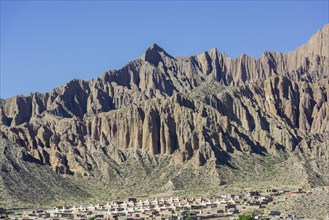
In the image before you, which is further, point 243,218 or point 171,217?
point 171,217

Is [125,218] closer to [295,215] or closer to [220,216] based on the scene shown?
[220,216]

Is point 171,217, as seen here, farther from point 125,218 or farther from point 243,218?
point 243,218

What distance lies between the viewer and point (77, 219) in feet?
655

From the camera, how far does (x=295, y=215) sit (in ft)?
619

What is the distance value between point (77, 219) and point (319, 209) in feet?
184

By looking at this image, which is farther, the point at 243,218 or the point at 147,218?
the point at 147,218

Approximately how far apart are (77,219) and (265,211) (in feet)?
144

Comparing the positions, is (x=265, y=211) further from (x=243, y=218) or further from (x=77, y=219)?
(x=77, y=219)

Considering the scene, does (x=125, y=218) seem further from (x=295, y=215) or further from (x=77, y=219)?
(x=295, y=215)

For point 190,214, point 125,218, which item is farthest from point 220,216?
point 125,218

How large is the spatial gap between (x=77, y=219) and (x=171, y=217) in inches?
938

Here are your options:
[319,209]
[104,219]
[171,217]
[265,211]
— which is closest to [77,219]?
[104,219]

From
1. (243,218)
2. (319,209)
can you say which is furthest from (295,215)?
(243,218)

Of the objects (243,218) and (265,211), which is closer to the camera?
(243,218)
